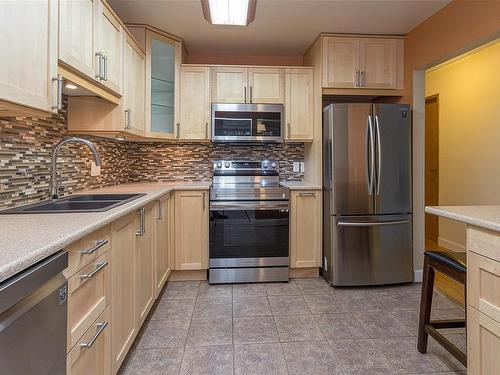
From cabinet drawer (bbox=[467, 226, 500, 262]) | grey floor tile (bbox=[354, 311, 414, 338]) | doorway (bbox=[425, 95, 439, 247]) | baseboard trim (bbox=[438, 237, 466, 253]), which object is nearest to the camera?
cabinet drawer (bbox=[467, 226, 500, 262])

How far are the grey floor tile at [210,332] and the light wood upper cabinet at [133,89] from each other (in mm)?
1495

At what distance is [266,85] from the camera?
3.16m

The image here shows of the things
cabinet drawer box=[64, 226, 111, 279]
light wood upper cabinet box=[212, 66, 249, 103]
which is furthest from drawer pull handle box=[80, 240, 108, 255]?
light wood upper cabinet box=[212, 66, 249, 103]

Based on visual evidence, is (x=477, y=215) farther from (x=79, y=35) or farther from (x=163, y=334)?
(x=79, y=35)

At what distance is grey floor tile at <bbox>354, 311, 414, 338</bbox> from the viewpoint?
202 centimetres

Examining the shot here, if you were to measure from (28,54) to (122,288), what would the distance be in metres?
1.10

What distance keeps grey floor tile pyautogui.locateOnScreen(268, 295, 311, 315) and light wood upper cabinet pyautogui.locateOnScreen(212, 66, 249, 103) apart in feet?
6.27

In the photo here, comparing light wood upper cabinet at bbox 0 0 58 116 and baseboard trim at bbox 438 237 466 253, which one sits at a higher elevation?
light wood upper cabinet at bbox 0 0 58 116

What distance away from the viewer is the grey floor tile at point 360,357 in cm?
166

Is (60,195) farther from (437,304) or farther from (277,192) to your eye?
(437,304)

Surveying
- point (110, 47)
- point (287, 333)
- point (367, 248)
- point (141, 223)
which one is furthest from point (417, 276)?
point (110, 47)

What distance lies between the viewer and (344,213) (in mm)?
2738

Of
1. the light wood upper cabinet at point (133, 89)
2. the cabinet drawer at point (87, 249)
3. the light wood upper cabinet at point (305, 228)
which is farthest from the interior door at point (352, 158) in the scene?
the cabinet drawer at point (87, 249)

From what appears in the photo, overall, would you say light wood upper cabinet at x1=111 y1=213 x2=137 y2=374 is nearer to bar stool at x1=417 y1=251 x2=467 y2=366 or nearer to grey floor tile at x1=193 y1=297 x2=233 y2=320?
grey floor tile at x1=193 y1=297 x2=233 y2=320
